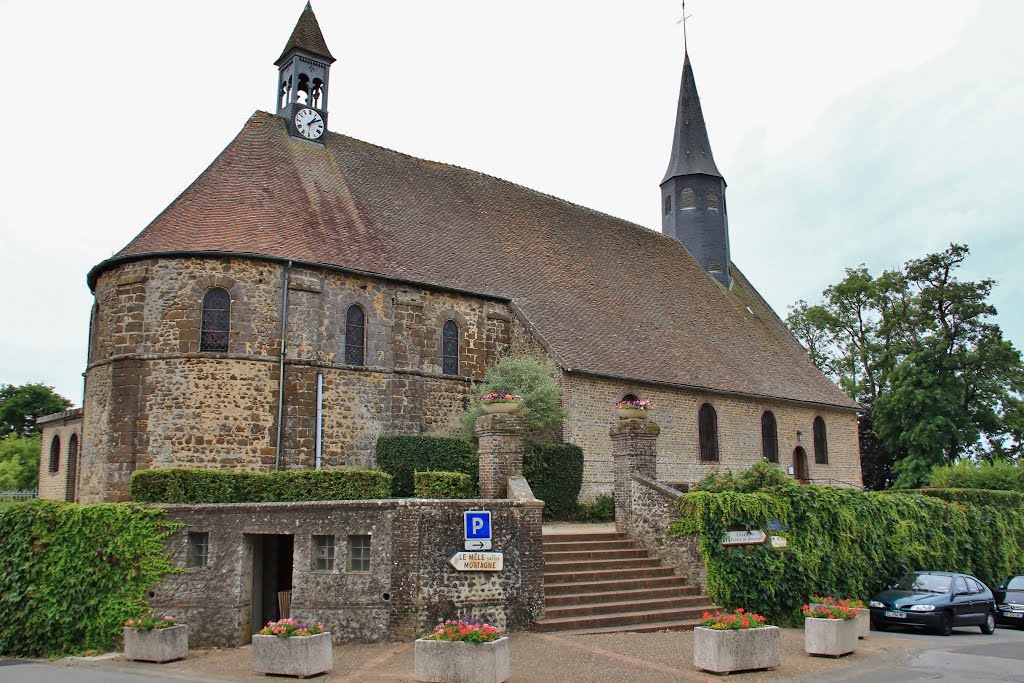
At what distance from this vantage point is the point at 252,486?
15.5 metres

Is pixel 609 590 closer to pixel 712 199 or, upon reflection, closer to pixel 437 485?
pixel 437 485

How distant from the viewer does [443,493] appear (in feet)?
49.8

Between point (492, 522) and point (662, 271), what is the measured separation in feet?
68.4

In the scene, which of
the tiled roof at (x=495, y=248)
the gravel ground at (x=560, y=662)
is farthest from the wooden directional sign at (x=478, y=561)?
the tiled roof at (x=495, y=248)

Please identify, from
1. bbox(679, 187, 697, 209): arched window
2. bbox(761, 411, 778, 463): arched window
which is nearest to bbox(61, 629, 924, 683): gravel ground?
bbox(761, 411, 778, 463): arched window

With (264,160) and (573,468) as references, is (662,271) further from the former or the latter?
(264,160)

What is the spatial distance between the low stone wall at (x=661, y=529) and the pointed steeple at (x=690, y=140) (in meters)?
22.3

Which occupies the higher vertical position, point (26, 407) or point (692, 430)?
point (26, 407)

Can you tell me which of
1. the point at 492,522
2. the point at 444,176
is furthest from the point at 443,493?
the point at 444,176

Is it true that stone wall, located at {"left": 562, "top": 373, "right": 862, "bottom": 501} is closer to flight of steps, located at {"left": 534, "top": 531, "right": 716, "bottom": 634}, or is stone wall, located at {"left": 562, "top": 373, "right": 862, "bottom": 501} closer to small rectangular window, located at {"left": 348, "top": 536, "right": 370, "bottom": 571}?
flight of steps, located at {"left": 534, "top": 531, "right": 716, "bottom": 634}

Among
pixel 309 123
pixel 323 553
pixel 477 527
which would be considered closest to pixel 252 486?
pixel 323 553

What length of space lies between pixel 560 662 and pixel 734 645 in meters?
2.32

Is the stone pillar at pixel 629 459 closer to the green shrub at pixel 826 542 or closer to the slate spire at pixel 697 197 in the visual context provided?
the green shrub at pixel 826 542

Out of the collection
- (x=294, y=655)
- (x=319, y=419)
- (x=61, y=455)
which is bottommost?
(x=294, y=655)
